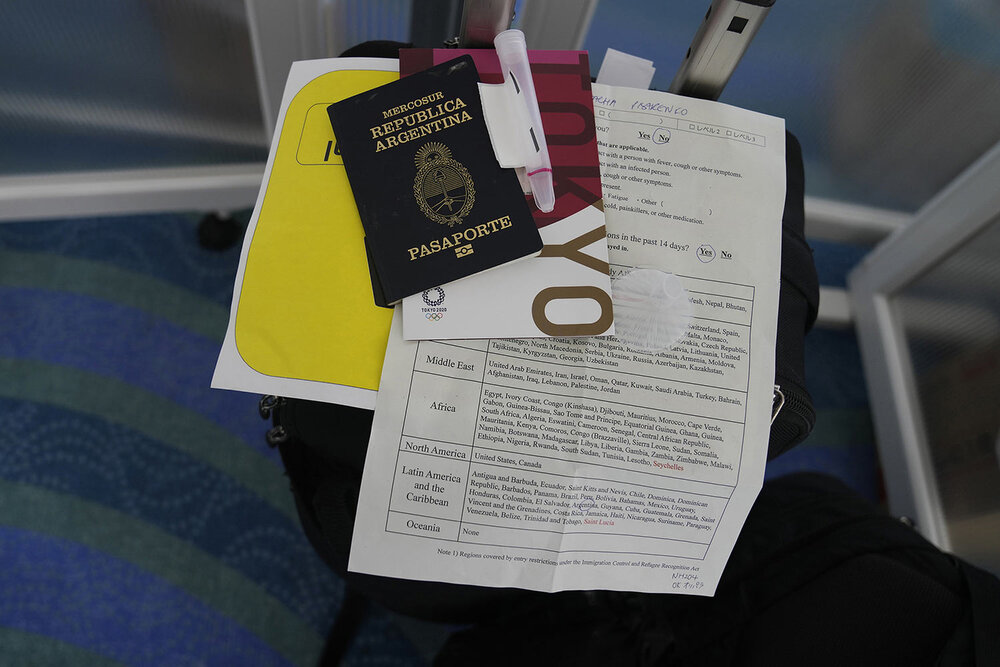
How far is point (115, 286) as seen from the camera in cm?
97

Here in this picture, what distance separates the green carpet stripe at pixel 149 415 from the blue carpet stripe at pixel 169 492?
0.5 inches

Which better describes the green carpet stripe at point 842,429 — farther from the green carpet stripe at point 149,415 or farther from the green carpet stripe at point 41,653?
the green carpet stripe at point 41,653

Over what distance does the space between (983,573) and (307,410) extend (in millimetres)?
606

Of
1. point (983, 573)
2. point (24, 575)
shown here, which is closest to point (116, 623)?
point (24, 575)

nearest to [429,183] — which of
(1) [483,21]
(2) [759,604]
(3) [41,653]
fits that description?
(1) [483,21]

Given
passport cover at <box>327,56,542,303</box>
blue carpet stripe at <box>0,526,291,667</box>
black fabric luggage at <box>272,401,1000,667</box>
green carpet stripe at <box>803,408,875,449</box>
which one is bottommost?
blue carpet stripe at <box>0,526,291,667</box>

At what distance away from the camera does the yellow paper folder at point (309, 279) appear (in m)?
0.42

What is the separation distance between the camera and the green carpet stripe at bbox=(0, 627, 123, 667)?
31.8 inches

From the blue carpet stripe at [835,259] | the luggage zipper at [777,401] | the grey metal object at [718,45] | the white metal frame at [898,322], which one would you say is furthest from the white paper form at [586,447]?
the blue carpet stripe at [835,259]

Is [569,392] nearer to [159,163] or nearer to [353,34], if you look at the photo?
[353,34]

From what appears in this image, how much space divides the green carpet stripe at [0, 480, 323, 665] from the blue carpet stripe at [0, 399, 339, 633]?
0.4 inches

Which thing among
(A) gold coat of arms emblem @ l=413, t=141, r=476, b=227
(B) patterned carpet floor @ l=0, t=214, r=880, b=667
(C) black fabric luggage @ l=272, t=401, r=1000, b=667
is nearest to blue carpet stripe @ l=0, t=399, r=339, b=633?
(B) patterned carpet floor @ l=0, t=214, r=880, b=667

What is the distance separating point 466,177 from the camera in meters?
0.45

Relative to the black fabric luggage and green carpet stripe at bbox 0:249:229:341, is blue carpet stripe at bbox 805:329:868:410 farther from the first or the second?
green carpet stripe at bbox 0:249:229:341
